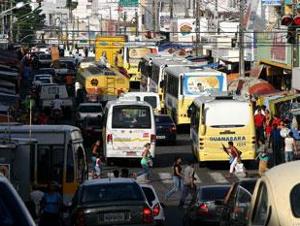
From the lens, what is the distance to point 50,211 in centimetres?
1923

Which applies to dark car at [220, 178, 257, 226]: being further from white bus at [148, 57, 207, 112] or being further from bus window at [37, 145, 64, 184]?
white bus at [148, 57, 207, 112]

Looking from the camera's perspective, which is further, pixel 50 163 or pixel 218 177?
pixel 218 177

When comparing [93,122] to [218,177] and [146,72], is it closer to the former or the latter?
[218,177]

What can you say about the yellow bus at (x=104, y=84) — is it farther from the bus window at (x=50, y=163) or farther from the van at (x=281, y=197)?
the van at (x=281, y=197)

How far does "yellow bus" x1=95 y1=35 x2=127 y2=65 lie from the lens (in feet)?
329

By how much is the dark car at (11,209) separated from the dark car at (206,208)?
1323 cm

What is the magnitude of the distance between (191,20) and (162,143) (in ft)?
222

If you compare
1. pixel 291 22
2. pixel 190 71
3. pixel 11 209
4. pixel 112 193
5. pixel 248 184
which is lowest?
pixel 190 71

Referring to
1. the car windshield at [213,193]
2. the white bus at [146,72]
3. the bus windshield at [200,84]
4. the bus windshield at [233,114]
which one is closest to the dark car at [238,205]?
the car windshield at [213,193]

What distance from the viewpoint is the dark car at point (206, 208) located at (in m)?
22.0

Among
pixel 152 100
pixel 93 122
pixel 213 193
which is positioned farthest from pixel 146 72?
pixel 213 193

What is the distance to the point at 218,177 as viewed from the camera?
121 feet

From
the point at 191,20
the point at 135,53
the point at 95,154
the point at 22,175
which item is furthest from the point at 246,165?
the point at 191,20

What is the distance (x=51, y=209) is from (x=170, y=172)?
65.1 feet
